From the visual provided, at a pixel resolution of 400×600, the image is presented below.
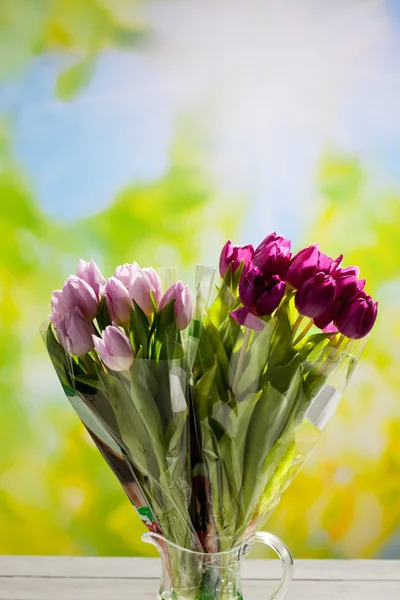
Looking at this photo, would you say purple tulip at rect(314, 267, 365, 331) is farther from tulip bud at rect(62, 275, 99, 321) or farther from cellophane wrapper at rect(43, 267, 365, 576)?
tulip bud at rect(62, 275, 99, 321)

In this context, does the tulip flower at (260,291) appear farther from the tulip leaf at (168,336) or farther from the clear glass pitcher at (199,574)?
the clear glass pitcher at (199,574)

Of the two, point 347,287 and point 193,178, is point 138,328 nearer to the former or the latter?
point 347,287

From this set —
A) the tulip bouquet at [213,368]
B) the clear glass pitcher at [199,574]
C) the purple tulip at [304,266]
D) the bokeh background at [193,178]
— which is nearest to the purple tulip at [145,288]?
the tulip bouquet at [213,368]

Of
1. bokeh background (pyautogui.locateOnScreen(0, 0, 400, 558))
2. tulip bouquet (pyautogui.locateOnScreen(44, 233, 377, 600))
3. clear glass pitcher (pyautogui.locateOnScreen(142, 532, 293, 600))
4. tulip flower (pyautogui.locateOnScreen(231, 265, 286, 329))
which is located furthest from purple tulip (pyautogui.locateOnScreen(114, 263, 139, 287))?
bokeh background (pyautogui.locateOnScreen(0, 0, 400, 558))

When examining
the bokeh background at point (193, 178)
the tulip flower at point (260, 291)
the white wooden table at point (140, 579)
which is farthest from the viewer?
the bokeh background at point (193, 178)

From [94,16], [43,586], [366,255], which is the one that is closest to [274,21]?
[94,16]

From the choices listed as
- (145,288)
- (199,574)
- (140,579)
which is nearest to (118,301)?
(145,288)
